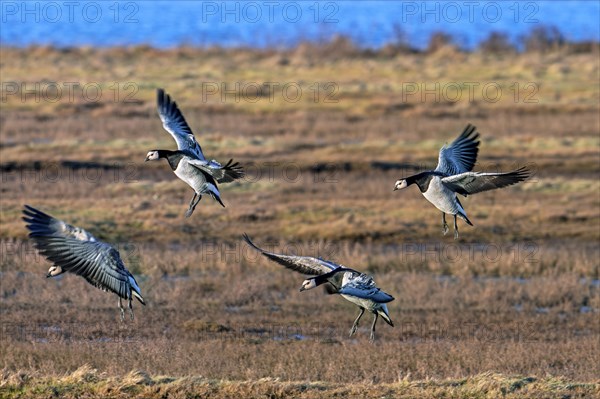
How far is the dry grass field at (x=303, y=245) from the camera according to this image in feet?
42.9

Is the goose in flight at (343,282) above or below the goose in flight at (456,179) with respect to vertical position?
below

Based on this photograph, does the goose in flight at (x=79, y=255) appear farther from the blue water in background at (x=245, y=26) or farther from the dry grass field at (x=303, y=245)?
the blue water in background at (x=245, y=26)

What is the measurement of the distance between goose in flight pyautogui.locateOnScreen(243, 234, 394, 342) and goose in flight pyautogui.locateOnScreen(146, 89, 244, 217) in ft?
1.83

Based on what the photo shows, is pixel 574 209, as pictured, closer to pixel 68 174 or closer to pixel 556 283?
pixel 556 283

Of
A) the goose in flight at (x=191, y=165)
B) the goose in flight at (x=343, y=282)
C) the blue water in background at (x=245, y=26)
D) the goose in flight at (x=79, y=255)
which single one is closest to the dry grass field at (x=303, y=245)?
the goose in flight at (x=343, y=282)

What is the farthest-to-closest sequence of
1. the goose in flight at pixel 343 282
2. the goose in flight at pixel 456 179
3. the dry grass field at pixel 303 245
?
the dry grass field at pixel 303 245 < the goose in flight at pixel 456 179 < the goose in flight at pixel 343 282

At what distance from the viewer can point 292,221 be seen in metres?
22.2

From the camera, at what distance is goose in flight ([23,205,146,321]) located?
10.3 m

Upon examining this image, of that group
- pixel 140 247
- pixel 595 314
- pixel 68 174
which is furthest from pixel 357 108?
pixel 595 314

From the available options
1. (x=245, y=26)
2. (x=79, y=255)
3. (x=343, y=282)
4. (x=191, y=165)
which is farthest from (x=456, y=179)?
(x=245, y=26)

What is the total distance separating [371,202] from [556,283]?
22.8 feet

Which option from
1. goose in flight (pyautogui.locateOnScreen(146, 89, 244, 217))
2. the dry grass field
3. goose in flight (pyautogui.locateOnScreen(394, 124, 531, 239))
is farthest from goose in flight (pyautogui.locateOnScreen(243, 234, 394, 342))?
the dry grass field

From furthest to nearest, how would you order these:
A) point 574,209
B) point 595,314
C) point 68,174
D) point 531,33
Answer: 1. point 531,33
2. point 68,174
3. point 574,209
4. point 595,314

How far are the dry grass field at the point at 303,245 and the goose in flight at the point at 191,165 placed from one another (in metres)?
2.03
